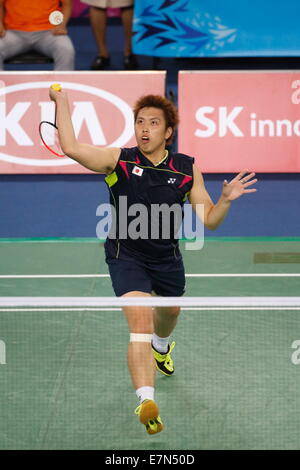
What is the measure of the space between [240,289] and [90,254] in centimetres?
178

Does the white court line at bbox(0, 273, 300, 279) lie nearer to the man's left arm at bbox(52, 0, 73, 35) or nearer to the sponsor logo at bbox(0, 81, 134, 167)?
the sponsor logo at bbox(0, 81, 134, 167)

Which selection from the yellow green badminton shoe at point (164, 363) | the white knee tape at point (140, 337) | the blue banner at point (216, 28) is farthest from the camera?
the blue banner at point (216, 28)

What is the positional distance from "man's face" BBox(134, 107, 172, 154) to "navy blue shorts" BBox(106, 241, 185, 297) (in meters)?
0.65

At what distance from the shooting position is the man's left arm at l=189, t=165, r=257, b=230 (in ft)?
14.8

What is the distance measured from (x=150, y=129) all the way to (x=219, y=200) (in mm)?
599

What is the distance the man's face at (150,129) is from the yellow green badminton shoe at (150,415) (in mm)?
1467

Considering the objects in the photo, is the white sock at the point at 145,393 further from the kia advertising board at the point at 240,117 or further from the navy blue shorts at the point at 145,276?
the kia advertising board at the point at 240,117

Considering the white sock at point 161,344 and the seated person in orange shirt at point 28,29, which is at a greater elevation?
the seated person in orange shirt at point 28,29

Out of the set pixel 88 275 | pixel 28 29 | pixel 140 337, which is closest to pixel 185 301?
pixel 140 337

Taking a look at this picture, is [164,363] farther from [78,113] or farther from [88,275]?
[78,113]

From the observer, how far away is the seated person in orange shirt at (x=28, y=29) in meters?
9.75

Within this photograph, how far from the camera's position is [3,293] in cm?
715

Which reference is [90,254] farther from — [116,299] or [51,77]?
[116,299]

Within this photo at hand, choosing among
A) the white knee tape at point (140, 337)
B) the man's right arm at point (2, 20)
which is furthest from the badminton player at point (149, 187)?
the man's right arm at point (2, 20)
